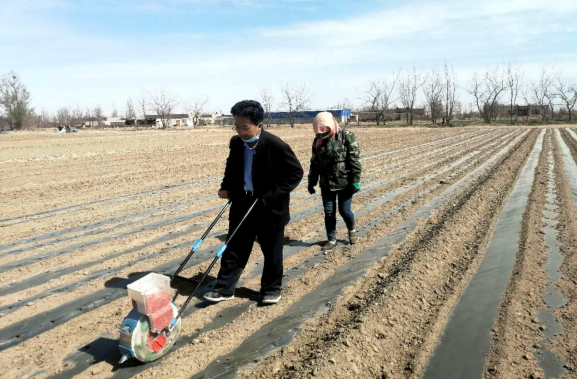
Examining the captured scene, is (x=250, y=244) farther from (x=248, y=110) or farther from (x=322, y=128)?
(x=322, y=128)

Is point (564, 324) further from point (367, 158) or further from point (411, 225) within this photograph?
point (367, 158)

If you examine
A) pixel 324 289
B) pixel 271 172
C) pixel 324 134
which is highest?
pixel 324 134

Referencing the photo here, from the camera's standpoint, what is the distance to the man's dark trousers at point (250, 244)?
3.62 m

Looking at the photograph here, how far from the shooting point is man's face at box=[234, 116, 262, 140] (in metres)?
3.36

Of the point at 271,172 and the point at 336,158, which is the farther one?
the point at 336,158

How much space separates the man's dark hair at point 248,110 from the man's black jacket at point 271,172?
0.20 meters

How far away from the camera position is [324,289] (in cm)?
403

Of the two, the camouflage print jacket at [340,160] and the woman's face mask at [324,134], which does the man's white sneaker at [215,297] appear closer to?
the camouflage print jacket at [340,160]

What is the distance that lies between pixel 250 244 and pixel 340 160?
169cm

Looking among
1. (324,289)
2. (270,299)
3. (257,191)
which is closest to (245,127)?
(257,191)

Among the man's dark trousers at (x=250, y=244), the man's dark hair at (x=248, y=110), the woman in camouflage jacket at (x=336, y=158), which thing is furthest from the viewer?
the woman in camouflage jacket at (x=336, y=158)

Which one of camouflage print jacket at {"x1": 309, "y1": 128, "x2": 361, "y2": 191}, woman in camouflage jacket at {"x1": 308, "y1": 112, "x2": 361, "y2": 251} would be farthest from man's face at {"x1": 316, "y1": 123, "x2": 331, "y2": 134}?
camouflage print jacket at {"x1": 309, "y1": 128, "x2": 361, "y2": 191}

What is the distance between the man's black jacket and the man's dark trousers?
0.28 ft

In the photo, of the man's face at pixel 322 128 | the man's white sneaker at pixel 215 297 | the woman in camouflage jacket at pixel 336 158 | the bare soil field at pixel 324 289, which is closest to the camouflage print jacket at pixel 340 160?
the woman in camouflage jacket at pixel 336 158
